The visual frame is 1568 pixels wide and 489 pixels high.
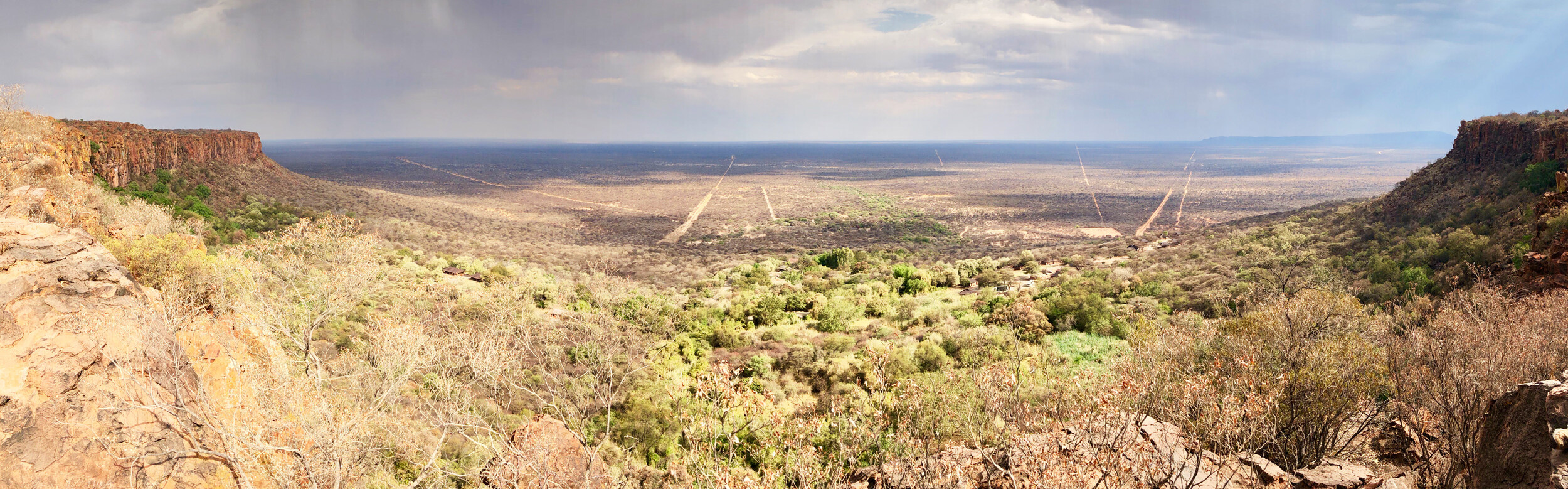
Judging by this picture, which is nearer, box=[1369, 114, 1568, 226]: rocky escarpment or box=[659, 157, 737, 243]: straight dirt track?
box=[1369, 114, 1568, 226]: rocky escarpment

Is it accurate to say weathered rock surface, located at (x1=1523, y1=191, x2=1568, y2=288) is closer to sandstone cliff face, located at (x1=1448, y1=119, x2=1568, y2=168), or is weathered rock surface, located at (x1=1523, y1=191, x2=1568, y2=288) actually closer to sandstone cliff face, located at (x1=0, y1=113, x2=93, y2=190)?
sandstone cliff face, located at (x1=1448, y1=119, x2=1568, y2=168)

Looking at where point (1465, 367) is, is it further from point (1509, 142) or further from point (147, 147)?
point (147, 147)

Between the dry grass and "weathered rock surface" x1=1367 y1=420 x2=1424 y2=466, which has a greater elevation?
the dry grass

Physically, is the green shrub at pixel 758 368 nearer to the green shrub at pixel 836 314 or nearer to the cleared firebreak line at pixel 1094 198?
the green shrub at pixel 836 314

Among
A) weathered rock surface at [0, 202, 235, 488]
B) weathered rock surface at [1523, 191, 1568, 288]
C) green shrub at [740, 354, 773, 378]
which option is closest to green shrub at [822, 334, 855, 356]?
green shrub at [740, 354, 773, 378]

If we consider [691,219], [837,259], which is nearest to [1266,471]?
[837,259]

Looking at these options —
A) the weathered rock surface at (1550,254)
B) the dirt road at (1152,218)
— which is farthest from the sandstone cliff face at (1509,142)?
the dirt road at (1152,218)
